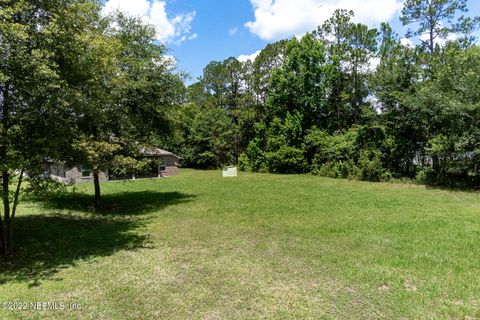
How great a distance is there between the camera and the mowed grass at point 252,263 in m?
4.12

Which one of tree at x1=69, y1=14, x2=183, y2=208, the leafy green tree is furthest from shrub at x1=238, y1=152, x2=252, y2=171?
tree at x1=69, y1=14, x2=183, y2=208

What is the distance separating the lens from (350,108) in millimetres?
25859

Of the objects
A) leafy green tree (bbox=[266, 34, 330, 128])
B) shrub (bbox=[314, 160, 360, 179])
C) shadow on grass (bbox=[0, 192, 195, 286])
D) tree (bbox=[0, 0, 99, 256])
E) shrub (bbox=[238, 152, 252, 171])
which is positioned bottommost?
shadow on grass (bbox=[0, 192, 195, 286])

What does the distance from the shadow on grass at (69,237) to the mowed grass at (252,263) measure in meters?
0.04

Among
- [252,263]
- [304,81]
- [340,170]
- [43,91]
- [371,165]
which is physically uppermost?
[304,81]

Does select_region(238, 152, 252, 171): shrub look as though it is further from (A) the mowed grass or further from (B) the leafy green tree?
(A) the mowed grass

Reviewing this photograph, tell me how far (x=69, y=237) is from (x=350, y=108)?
2319cm

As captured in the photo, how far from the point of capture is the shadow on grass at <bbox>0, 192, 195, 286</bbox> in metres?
5.66

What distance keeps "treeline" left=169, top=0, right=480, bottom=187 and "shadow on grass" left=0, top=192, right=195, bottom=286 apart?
482cm

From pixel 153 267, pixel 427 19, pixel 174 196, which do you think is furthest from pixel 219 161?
pixel 153 267

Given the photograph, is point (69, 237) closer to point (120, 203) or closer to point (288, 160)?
point (120, 203)

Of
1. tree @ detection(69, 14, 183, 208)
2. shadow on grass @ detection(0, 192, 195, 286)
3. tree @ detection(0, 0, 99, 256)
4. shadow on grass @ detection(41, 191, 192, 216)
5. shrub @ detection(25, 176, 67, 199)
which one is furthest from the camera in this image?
shadow on grass @ detection(41, 191, 192, 216)

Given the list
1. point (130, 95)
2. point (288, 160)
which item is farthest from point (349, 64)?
point (130, 95)

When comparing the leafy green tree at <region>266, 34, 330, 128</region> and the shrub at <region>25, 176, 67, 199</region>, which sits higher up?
the leafy green tree at <region>266, 34, 330, 128</region>
